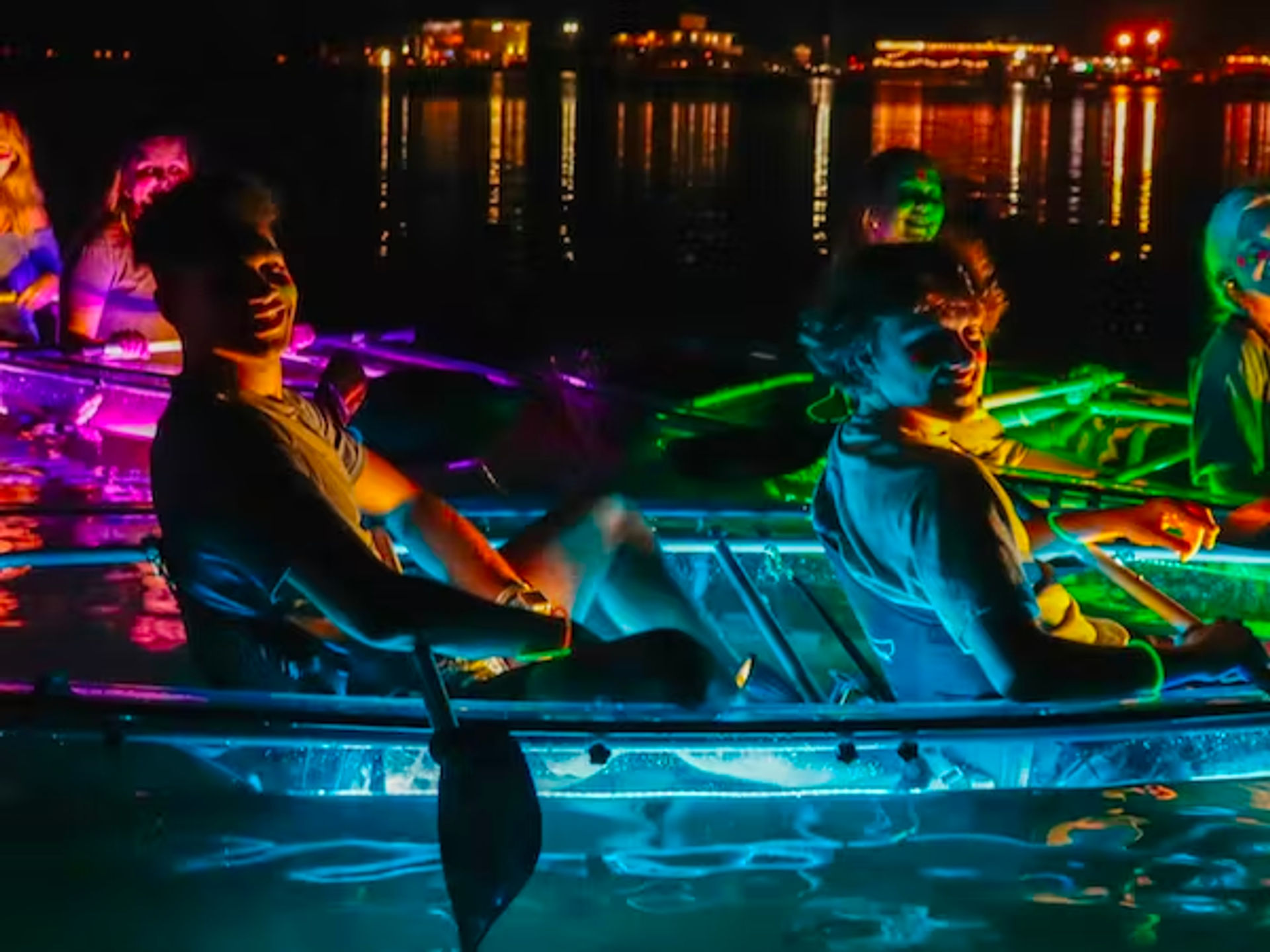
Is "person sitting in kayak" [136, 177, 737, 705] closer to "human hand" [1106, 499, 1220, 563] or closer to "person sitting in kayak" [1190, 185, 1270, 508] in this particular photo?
"human hand" [1106, 499, 1220, 563]

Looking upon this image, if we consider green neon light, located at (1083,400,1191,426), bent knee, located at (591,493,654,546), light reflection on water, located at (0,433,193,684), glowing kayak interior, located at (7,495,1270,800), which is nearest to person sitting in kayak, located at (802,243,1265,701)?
glowing kayak interior, located at (7,495,1270,800)

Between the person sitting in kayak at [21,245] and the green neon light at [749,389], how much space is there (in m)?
4.03

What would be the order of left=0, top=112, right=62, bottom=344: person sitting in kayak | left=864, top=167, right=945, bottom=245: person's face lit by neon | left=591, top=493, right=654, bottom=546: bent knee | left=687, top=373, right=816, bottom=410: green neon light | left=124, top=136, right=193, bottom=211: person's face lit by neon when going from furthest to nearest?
left=0, top=112, right=62, bottom=344: person sitting in kayak
left=124, top=136, right=193, bottom=211: person's face lit by neon
left=687, top=373, right=816, bottom=410: green neon light
left=864, top=167, right=945, bottom=245: person's face lit by neon
left=591, top=493, right=654, bottom=546: bent knee

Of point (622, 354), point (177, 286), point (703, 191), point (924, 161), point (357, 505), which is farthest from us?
point (703, 191)

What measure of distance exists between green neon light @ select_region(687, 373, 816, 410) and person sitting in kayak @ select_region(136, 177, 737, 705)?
5381mm

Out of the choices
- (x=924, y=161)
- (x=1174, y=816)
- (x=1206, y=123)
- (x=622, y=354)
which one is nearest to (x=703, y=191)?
(x=622, y=354)

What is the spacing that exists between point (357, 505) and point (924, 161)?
4185 millimetres

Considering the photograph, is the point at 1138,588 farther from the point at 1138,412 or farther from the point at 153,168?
the point at 153,168

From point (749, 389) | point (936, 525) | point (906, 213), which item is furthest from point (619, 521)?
point (749, 389)

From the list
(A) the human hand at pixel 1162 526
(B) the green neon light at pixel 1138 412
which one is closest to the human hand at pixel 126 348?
(B) the green neon light at pixel 1138 412

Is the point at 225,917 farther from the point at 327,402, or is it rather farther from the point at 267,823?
the point at 327,402

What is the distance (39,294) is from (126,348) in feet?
5.47

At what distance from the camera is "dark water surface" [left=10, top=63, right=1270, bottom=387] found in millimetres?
21203

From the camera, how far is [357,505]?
208 inches
